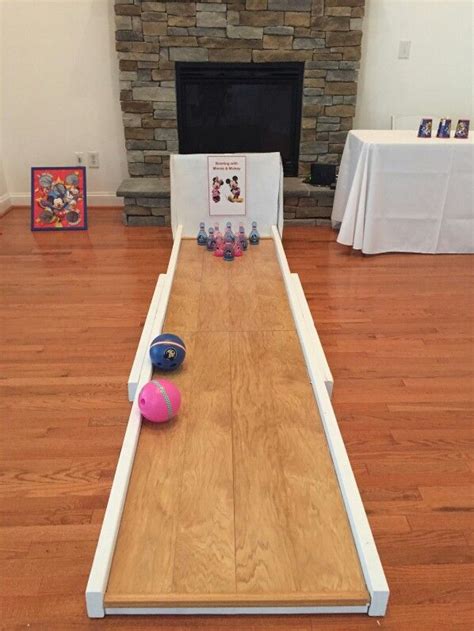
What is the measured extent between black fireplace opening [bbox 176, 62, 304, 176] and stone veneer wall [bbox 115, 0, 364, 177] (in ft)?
0.22

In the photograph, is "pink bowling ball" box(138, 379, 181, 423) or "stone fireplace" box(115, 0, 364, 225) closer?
"pink bowling ball" box(138, 379, 181, 423)

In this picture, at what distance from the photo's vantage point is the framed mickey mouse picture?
3.78 meters

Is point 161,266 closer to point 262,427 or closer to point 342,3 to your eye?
point 262,427

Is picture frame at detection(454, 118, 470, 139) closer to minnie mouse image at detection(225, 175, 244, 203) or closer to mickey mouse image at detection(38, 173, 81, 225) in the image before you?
minnie mouse image at detection(225, 175, 244, 203)

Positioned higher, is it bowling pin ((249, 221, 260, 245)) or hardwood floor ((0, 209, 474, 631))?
bowling pin ((249, 221, 260, 245))

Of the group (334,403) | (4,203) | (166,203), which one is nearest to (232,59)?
(166,203)

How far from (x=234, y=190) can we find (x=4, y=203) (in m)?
2.21

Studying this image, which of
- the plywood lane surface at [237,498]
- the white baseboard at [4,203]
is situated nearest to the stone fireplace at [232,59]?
the white baseboard at [4,203]

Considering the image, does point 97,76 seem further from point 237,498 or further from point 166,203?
point 237,498

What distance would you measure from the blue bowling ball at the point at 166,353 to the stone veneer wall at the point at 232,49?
8.72ft

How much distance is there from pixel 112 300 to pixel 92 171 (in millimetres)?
1852

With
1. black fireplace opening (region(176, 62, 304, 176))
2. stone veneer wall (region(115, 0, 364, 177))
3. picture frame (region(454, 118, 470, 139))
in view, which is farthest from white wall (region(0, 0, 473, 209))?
picture frame (region(454, 118, 470, 139))

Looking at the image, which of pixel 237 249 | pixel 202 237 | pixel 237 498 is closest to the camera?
pixel 237 498

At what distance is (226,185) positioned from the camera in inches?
112
